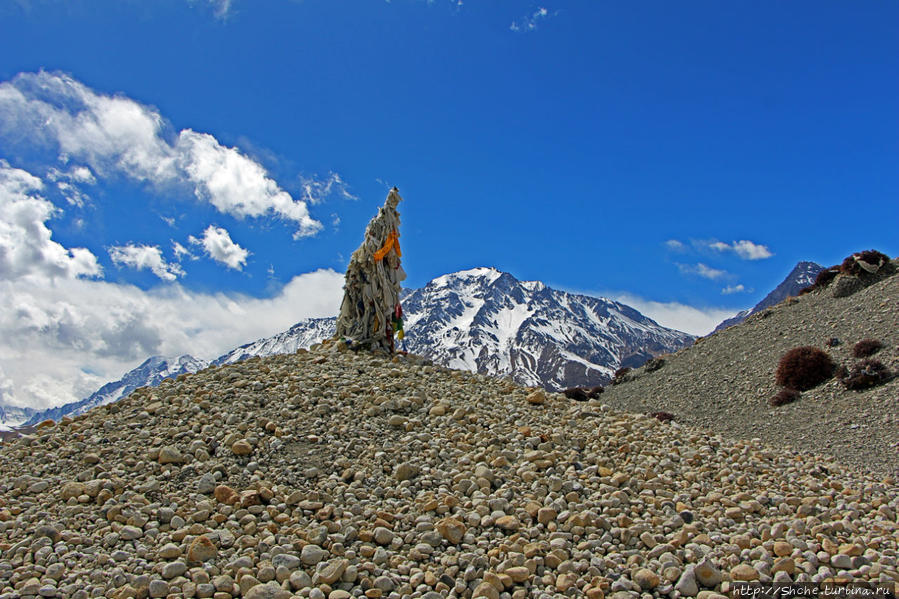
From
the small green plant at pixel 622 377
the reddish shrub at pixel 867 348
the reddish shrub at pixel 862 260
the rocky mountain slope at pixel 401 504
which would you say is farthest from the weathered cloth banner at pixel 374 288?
the reddish shrub at pixel 862 260

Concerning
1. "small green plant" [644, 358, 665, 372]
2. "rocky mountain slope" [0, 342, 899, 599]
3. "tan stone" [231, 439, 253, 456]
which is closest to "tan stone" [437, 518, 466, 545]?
"rocky mountain slope" [0, 342, 899, 599]

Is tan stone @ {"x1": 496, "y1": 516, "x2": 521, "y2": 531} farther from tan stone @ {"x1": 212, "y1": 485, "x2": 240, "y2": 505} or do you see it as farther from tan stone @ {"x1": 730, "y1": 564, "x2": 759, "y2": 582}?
tan stone @ {"x1": 212, "y1": 485, "x2": 240, "y2": 505}

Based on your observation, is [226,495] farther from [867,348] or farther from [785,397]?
[867,348]

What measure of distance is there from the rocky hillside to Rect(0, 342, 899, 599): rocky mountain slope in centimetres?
721

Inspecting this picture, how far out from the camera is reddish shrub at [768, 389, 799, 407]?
22422 millimetres

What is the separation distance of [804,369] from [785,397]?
1757 mm

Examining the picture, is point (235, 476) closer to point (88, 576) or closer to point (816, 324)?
point (88, 576)

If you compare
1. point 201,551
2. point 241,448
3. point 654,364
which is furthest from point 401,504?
point 654,364

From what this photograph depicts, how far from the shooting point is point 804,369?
23.2 m

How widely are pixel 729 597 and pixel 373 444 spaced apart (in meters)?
5.81

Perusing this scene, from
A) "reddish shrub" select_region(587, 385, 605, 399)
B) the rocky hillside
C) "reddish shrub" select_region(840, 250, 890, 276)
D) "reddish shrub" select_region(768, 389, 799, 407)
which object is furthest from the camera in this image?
"reddish shrub" select_region(587, 385, 605, 399)

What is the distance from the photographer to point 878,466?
47.8 ft

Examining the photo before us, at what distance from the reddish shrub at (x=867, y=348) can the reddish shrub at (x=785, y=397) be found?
3031mm

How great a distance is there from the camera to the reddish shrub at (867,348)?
22.5 meters
